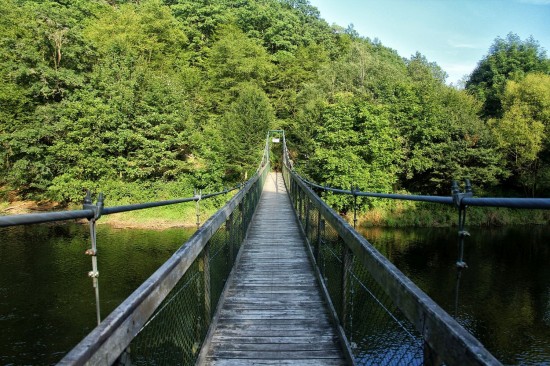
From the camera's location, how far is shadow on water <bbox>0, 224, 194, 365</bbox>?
9.00 meters

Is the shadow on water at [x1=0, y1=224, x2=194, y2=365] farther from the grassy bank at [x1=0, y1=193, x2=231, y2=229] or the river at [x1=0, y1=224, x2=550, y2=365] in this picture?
the grassy bank at [x1=0, y1=193, x2=231, y2=229]

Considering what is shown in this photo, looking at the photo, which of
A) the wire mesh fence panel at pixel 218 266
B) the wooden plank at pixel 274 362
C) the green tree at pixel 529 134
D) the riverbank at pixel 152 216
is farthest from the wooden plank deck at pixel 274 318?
the green tree at pixel 529 134

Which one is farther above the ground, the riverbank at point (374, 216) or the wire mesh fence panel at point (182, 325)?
the wire mesh fence panel at point (182, 325)

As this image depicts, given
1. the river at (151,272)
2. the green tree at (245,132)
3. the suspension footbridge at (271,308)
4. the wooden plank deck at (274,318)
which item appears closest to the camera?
the suspension footbridge at (271,308)

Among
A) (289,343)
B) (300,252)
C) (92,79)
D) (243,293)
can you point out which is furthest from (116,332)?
(92,79)

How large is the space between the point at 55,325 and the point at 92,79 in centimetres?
1888

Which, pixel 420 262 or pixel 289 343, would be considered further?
pixel 420 262

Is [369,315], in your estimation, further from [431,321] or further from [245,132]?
[245,132]

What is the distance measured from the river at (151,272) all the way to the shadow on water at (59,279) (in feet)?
0.10

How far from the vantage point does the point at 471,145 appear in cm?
2541

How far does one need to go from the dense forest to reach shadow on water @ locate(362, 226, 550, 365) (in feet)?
14.9

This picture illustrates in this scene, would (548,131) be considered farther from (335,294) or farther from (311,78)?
(335,294)

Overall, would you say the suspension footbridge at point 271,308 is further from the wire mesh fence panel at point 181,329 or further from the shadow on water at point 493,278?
the shadow on water at point 493,278

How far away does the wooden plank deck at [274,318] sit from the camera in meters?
2.44
